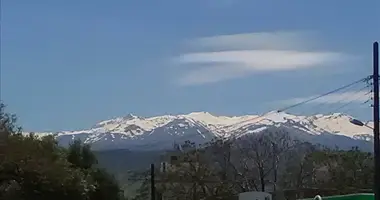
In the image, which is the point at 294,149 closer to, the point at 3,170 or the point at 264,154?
the point at 264,154

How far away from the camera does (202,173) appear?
69.5 metres

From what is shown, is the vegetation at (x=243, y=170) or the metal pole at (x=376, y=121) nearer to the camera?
the metal pole at (x=376, y=121)

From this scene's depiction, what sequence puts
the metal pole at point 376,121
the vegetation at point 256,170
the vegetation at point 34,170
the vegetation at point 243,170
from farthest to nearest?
the vegetation at point 256,170 → the vegetation at point 243,170 → the vegetation at point 34,170 → the metal pole at point 376,121

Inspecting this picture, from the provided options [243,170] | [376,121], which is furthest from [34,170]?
[243,170]

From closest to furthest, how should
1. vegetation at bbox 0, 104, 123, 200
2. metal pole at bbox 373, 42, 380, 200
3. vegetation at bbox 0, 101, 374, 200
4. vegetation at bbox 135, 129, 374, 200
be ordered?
1. metal pole at bbox 373, 42, 380, 200
2. vegetation at bbox 0, 104, 123, 200
3. vegetation at bbox 0, 101, 374, 200
4. vegetation at bbox 135, 129, 374, 200

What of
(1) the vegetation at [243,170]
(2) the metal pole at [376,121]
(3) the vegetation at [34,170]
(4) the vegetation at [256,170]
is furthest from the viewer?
(4) the vegetation at [256,170]

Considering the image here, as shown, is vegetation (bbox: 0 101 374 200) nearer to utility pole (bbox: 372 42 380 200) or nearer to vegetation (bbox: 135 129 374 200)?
vegetation (bbox: 135 129 374 200)

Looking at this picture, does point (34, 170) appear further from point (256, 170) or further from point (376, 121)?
point (256, 170)

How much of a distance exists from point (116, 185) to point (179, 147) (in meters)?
17.0

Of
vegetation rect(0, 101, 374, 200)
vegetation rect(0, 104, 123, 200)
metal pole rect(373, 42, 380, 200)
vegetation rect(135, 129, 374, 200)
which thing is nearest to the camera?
metal pole rect(373, 42, 380, 200)

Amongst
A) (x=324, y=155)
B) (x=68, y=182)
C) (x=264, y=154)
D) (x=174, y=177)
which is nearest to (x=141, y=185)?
(x=174, y=177)

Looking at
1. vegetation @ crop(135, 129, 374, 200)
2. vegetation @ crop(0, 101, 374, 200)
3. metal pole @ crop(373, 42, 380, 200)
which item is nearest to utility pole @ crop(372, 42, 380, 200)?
metal pole @ crop(373, 42, 380, 200)

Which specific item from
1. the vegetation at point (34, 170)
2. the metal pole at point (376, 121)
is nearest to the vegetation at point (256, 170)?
the vegetation at point (34, 170)

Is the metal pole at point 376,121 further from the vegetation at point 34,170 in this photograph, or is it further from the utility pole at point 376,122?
the vegetation at point 34,170
